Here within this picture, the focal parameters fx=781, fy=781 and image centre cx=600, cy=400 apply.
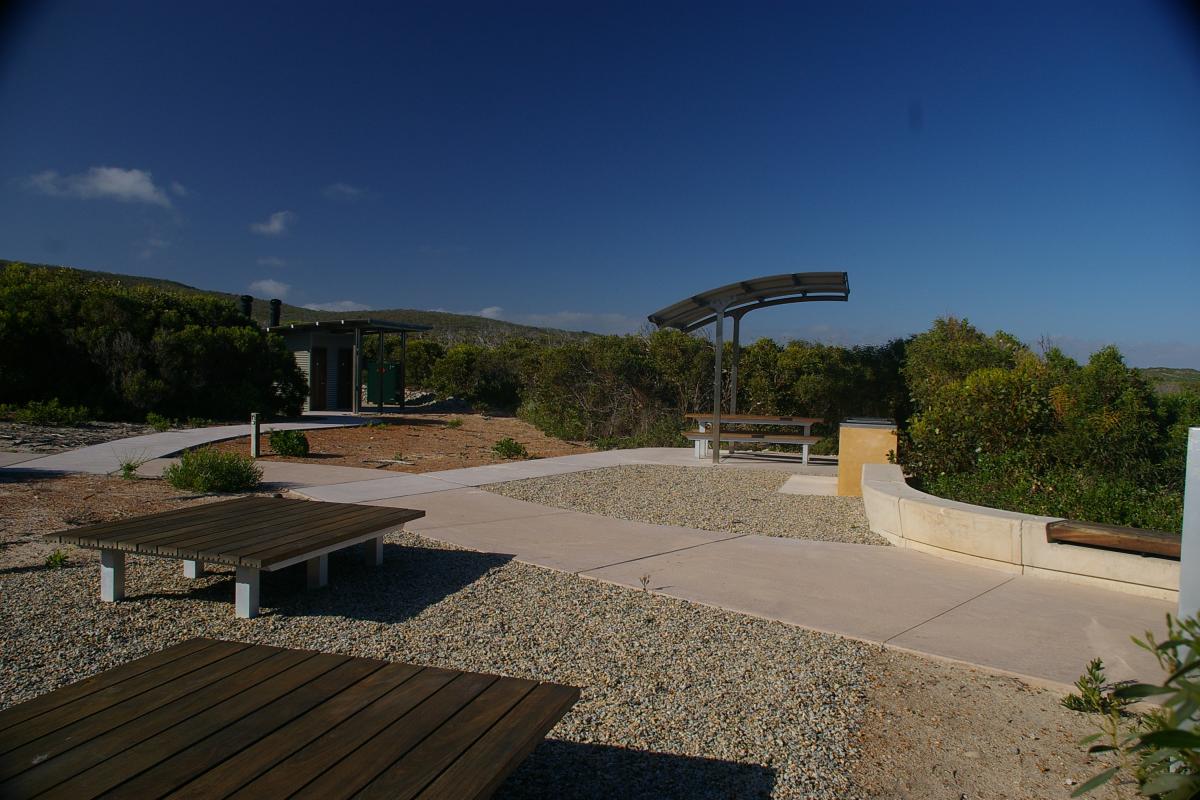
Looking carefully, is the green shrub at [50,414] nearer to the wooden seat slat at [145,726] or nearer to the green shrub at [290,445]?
the green shrub at [290,445]

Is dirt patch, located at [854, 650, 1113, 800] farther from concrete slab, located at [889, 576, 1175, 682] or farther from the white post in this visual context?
the white post

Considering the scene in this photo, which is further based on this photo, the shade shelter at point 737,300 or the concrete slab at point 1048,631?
the shade shelter at point 737,300

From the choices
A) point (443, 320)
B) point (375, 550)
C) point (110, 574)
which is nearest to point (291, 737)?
point (110, 574)

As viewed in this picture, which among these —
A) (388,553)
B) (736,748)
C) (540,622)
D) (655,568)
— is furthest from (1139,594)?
(388,553)

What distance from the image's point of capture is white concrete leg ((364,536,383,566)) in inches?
235

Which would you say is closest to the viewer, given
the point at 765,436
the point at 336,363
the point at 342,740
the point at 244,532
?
the point at 342,740

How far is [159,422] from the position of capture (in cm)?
1748

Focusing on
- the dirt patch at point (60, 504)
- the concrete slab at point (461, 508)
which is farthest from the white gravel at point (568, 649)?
the concrete slab at point (461, 508)

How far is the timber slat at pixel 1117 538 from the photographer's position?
16.6 feet

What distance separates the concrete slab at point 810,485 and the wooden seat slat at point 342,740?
7969 millimetres

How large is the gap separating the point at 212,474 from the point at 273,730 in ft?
24.5

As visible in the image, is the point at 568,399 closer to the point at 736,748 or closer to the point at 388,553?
the point at 388,553

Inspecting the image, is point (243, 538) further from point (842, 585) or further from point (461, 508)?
point (842, 585)

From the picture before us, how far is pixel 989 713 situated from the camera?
3.53 meters
